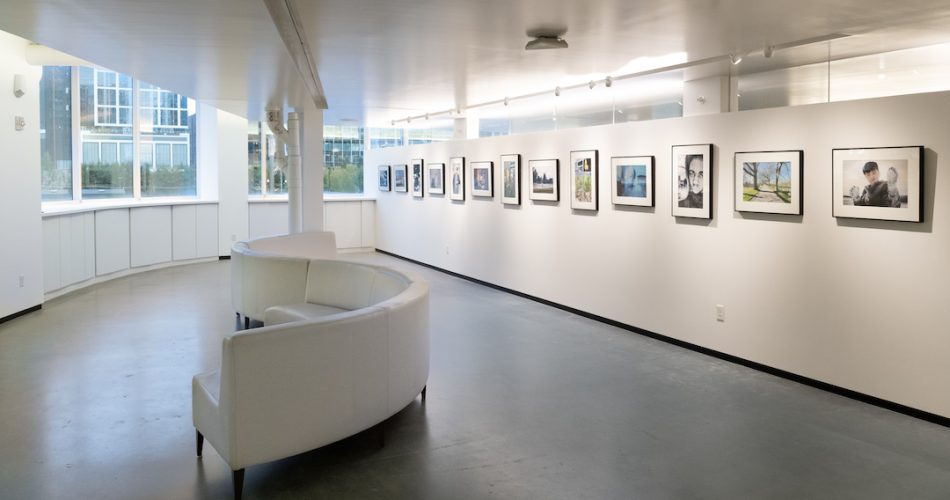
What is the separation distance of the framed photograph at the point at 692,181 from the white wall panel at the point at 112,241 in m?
9.75

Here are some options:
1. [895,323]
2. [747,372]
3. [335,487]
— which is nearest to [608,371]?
[747,372]

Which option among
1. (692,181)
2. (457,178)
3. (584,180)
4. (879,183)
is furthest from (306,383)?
(457,178)

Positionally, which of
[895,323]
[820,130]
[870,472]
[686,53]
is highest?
[686,53]

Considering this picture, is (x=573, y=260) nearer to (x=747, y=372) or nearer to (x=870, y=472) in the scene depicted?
(x=747, y=372)

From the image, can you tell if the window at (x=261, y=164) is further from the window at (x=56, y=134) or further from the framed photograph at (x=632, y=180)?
the framed photograph at (x=632, y=180)

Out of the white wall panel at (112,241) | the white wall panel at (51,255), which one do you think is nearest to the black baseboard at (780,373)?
the white wall panel at (51,255)

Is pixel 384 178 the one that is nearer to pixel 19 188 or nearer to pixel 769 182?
pixel 19 188

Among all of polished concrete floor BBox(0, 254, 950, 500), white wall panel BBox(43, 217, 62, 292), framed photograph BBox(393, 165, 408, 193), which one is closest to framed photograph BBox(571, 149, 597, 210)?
polished concrete floor BBox(0, 254, 950, 500)

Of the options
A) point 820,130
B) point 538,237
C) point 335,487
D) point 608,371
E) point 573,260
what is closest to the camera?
point 335,487

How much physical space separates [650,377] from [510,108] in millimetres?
6350

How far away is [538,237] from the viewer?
10.9 m

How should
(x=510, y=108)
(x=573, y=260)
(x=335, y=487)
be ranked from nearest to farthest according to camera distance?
(x=335, y=487) < (x=573, y=260) < (x=510, y=108)

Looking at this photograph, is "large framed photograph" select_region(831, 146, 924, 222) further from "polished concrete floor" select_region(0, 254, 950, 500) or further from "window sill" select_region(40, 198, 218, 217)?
"window sill" select_region(40, 198, 218, 217)

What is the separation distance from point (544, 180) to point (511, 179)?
1.03m
